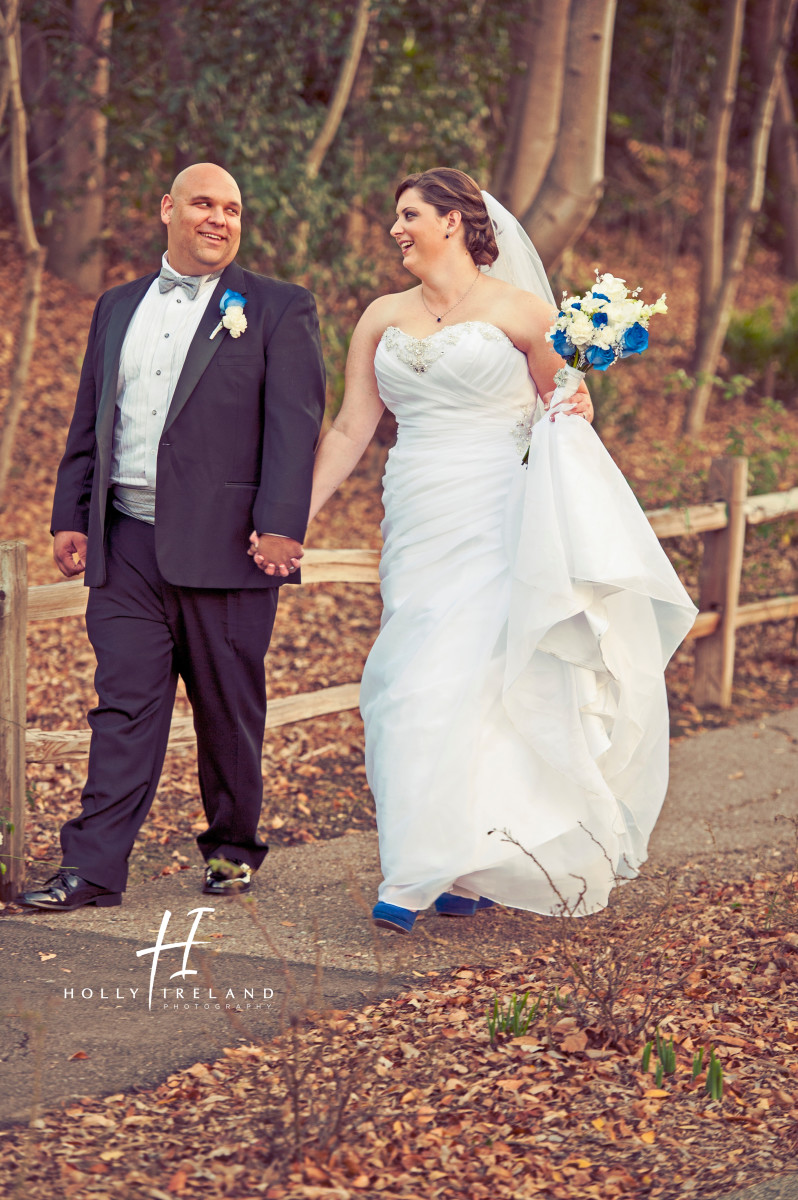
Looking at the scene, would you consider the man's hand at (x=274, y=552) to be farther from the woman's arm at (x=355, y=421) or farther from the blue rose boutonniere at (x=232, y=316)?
the blue rose boutonniere at (x=232, y=316)

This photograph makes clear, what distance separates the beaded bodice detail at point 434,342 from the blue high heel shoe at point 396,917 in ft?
5.67

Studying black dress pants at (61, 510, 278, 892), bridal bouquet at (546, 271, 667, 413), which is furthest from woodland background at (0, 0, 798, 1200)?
bridal bouquet at (546, 271, 667, 413)

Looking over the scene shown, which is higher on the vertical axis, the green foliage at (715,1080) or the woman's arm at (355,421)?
the woman's arm at (355,421)

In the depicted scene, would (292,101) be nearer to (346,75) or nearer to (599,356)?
(346,75)

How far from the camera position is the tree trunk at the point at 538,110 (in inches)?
414

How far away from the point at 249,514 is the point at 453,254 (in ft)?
3.57

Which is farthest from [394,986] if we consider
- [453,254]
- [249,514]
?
[453,254]

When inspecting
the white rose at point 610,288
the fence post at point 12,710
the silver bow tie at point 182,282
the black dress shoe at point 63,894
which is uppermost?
the white rose at point 610,288

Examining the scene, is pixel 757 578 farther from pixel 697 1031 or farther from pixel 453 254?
pixel 697 1031

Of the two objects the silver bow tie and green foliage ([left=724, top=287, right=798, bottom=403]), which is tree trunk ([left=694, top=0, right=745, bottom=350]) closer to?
green foliage ([left=724, top=287, right=798, bottom=403])

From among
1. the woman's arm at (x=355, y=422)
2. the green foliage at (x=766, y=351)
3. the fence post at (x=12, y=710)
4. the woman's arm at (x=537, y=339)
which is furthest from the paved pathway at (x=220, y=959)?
the green foliage at (x=766, y=351)

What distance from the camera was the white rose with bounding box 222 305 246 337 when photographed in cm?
428

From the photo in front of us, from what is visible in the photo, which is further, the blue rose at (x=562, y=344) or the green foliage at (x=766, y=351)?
the green foliage at (x=766, y=351)

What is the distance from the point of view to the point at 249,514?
440 centimetres
